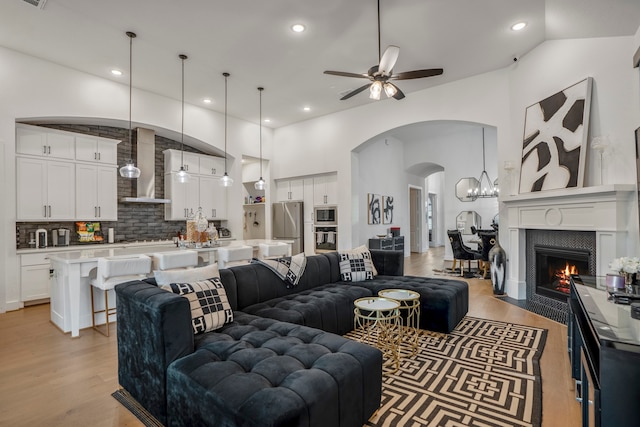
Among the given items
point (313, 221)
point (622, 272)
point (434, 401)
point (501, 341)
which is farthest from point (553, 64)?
point (313, 221)

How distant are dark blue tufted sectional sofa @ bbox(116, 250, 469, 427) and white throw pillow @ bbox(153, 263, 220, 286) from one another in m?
0.10

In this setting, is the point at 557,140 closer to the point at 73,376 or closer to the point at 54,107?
the point at 73,376

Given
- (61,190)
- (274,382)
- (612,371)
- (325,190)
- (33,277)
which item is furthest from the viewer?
(325,190)

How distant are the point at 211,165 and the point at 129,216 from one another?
193 centimetres

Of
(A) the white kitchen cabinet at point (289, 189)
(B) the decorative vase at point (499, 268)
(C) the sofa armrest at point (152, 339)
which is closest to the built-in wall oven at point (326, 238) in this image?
(A) the white kitchen cabinet at point (289, 189)

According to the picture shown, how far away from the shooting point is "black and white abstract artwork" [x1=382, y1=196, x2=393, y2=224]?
8.48 meters

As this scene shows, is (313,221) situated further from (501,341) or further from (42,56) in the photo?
(42,56)

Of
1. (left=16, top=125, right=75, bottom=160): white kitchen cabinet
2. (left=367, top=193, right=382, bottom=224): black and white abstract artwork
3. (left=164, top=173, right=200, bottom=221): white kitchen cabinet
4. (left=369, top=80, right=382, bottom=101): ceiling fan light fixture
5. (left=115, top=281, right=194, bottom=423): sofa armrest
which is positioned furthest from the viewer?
(left=367, top=193, right=382, bottom=224): black and white abstract artwork

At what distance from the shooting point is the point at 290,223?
747 cm

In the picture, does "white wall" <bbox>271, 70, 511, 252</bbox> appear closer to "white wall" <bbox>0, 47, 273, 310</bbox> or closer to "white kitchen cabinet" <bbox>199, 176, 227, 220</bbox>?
"white kitchen cabinet" <bbox>199, 176, 227, 220</bbox>

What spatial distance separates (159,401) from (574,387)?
279cm

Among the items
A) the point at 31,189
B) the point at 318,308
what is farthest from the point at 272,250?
the point at 31,189

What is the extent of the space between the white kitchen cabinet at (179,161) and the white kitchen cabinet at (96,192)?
Result: 100 cm

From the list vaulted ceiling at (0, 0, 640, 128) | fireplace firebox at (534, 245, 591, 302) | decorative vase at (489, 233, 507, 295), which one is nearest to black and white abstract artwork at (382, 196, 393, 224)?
vaulted ceiling at (0, 0, 640, 128)
